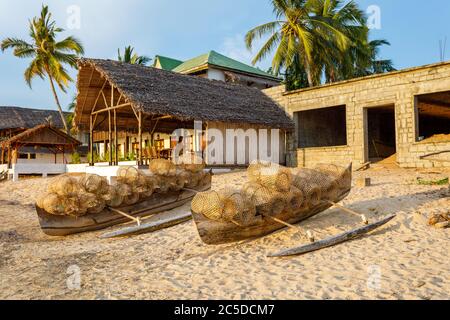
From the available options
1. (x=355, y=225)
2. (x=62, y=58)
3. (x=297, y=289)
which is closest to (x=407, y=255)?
(x=355, y=225)

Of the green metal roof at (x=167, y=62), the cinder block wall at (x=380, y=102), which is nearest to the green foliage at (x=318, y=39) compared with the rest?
the cinder block wall at (x=380, y=102)

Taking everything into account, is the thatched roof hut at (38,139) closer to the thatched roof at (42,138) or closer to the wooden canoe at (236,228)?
the thatched roof at (42,138)

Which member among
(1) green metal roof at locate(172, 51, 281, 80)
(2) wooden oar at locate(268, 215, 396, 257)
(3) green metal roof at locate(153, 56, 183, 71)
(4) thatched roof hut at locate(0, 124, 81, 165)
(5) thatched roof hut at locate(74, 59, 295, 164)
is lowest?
(2) wooden oar at locate(268, 215, 396, 257)

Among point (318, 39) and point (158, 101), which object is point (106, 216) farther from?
point (318, 39)

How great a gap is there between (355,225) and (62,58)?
25.9 m

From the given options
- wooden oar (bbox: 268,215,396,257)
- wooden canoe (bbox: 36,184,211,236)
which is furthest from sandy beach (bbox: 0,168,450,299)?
wooden canoe (bbox: 36,184,211,236)

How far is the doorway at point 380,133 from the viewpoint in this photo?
60.6 feet

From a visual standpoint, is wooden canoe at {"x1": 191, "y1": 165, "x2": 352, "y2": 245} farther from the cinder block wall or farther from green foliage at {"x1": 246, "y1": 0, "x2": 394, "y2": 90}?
green foliage at {"x1": 246, "y1": 0, "x2": 394, "y2": 90}

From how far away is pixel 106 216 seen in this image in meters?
9.52

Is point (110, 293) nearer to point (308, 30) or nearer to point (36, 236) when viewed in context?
A: point (36, 236)

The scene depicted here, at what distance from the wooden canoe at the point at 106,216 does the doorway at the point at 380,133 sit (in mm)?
10670

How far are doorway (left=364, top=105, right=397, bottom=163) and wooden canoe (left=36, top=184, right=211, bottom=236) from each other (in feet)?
35.0

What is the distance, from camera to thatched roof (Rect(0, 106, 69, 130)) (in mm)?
26156

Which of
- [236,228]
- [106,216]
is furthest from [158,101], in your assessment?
[236,228]
